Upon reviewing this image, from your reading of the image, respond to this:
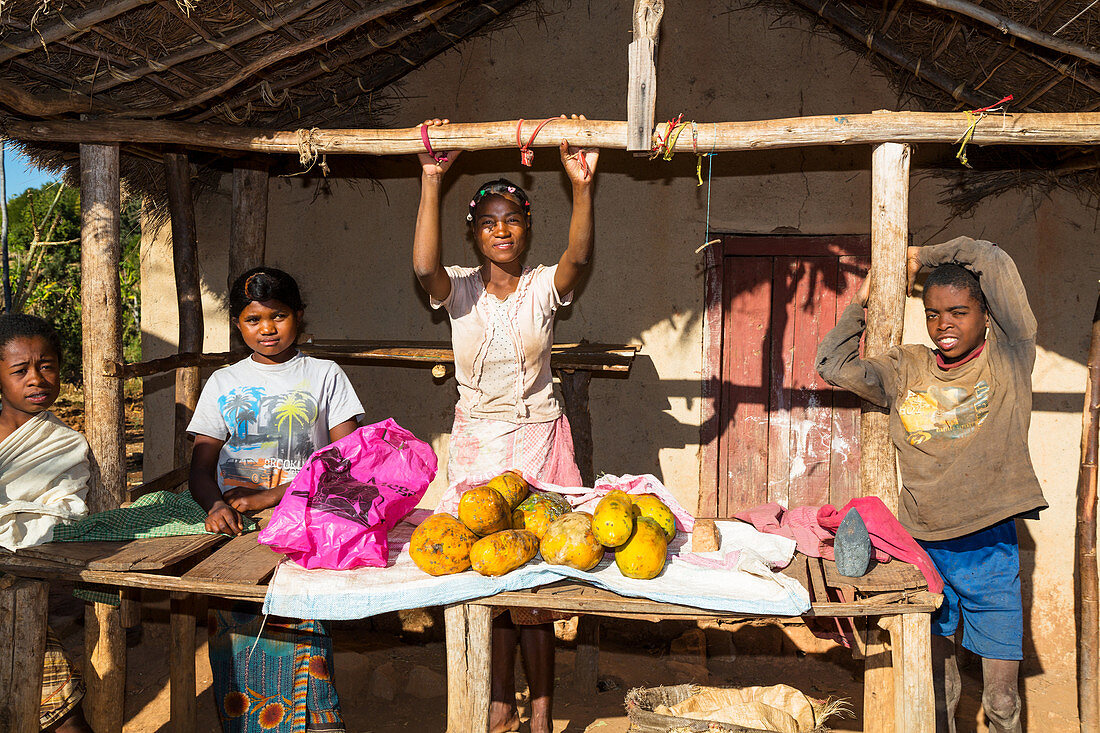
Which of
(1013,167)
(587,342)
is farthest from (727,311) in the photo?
(1013,167)

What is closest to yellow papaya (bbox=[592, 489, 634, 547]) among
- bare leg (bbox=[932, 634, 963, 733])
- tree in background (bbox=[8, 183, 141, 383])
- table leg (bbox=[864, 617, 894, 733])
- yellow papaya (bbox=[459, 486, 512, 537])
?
yellow papaya (bbox=[459, 486, 512, 537])

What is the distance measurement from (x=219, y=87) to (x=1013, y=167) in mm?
4388

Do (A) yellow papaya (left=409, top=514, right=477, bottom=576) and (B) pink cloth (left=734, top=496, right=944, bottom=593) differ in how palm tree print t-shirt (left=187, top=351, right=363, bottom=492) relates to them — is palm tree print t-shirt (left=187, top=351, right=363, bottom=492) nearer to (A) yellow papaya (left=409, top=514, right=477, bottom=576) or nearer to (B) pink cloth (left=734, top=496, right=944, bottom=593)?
(A) yellow papaya (left=409, top=514, right=477, bottom=576)

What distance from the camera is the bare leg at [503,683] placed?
351 cm

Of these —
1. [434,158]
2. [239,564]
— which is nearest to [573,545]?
[239,564]

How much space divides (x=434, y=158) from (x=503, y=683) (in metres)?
2.34

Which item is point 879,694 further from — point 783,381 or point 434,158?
point 434,158

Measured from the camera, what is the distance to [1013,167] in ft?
15.4

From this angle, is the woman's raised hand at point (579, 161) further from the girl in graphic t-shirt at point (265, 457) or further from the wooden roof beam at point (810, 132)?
the girl in graphic t-shirt at point (265, 457)

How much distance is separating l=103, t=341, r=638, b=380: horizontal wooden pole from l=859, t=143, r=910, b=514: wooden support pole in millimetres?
1311

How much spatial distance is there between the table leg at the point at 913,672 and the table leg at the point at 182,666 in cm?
303

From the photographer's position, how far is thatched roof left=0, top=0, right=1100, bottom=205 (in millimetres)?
3373

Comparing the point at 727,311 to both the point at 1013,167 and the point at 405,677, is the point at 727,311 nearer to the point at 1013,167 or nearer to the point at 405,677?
the point at 1013,167

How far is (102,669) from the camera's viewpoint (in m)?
3.83
